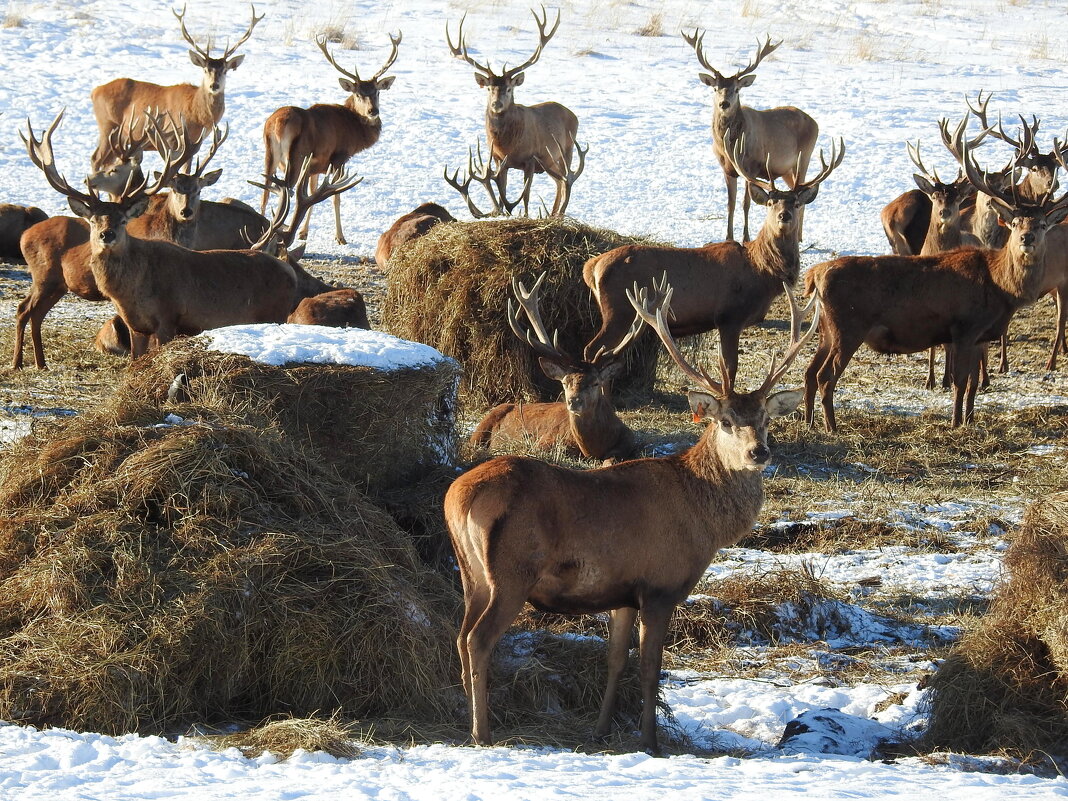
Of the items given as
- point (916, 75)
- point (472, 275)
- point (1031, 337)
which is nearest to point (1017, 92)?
point (916, 75)

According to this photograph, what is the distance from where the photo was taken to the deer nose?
6984 millimetres

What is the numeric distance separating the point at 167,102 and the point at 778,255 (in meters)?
11.9

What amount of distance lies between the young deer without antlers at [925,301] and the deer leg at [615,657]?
238 inches

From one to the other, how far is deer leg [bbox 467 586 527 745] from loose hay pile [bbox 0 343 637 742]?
33 cm

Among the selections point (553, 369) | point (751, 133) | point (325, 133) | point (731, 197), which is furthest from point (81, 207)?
point (751, 133)

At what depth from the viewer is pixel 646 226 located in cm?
2077

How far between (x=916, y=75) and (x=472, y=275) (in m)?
18.5

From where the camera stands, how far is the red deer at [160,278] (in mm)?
11602

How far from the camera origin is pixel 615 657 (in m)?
6.92

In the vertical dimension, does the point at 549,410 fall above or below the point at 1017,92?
below

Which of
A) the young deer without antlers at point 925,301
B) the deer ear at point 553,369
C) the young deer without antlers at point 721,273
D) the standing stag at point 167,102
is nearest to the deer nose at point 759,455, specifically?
the deer ear at point 553,369

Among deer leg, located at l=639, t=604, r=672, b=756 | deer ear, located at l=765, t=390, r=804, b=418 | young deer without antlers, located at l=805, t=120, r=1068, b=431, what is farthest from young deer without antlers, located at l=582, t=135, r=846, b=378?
deer leg, located at l=639, t=604, r=672, b=756

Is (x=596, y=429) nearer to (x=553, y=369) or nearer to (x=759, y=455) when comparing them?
(x=553, y=369)

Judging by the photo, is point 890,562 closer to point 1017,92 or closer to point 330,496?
point 330,496
